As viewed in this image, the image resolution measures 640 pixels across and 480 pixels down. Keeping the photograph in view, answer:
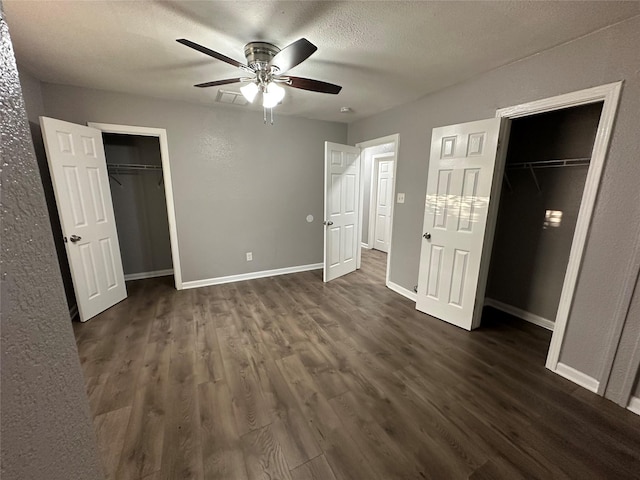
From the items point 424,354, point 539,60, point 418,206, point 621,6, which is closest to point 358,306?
point 424,354

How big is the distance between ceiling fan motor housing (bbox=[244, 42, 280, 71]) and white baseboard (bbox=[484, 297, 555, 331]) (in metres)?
3.55

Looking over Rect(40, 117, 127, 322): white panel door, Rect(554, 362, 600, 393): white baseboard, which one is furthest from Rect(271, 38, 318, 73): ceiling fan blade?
Rect(554, 362, 600, 393): white baseboard

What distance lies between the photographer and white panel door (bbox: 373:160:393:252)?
5793 millimetres

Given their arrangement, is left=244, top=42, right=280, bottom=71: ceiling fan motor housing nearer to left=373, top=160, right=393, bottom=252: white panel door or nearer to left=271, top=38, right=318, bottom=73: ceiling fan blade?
left=271, top=38, right=318, bottom=73: ceiling fan blade

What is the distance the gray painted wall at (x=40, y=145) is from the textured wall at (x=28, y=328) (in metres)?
2.55

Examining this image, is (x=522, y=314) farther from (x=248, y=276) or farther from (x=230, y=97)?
(x=230, y=97)

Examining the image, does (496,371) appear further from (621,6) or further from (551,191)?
(621,6)

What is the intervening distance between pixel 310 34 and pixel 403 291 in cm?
299

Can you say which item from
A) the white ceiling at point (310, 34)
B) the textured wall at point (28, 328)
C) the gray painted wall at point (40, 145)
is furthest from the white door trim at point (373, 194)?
the textured wall at point (28, 328)

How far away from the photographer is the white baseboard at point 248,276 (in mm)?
3772

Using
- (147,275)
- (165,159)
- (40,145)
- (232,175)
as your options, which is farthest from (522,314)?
(40,145)

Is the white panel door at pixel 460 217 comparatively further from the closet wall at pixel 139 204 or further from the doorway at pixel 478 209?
the closet wall at pixel 139 204

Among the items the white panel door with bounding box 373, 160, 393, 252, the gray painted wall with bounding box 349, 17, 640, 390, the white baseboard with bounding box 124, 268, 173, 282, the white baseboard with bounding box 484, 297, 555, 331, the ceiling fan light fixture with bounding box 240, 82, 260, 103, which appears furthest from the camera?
the white panel door with bounding box 373, 160, 393, 252

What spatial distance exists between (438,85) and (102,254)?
4.11m
